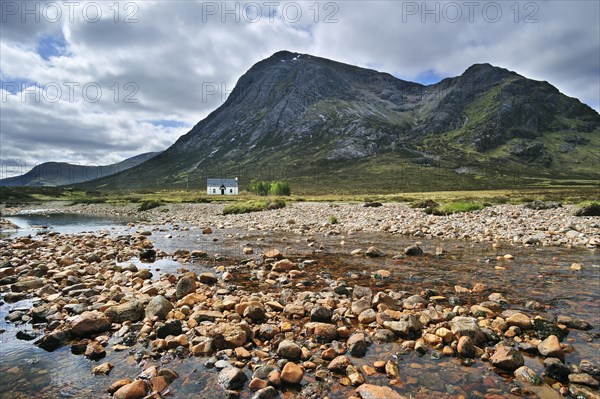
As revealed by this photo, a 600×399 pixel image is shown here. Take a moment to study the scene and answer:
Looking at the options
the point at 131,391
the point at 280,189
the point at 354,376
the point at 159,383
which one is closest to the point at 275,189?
the point at 280,189

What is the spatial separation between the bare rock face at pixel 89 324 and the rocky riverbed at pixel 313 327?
0.11 ft

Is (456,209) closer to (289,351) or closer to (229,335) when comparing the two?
(289,351)

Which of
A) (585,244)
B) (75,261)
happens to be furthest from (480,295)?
(75,261)

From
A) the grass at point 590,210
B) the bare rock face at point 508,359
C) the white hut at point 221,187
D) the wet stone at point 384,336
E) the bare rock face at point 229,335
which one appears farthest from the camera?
the white hut at point 221,187

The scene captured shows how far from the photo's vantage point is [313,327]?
26.3 feet

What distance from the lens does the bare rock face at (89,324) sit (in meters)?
8.04

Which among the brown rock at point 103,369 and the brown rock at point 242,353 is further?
the brown rock at point 242,353

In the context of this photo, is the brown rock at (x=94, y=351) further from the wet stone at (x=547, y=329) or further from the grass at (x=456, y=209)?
the grass at (x=456, y=209)

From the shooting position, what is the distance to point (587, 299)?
33.2 ft

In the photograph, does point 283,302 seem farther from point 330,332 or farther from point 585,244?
point 585,244

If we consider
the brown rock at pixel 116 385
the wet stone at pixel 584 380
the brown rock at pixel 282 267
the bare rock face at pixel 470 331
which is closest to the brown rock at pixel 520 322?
the bare rock face at pixel 470 331

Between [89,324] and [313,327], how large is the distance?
534 cm

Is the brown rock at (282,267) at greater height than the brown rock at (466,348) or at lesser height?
greater

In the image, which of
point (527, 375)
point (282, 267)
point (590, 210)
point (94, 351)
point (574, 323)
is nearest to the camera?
point (527, 375)
